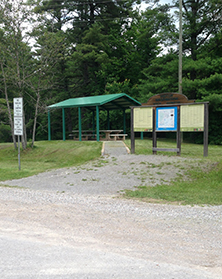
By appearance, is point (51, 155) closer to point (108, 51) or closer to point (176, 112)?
point (176, 112)

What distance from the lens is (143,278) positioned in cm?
289

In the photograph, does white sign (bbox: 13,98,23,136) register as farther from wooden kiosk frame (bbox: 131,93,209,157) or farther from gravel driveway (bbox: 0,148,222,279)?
wooden kiosk frame (bbox: 131,93,209,157)

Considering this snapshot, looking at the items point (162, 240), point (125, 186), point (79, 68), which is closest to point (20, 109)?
point (125, 186)

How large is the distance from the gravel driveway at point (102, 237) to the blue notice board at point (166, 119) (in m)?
5.72

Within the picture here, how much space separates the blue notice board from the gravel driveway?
5725 mm

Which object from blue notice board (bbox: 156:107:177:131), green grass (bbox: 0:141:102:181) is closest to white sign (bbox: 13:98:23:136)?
green grass (bbox: 0:141:102:181)

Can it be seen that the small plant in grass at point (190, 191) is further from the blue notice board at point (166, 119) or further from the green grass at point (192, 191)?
the blue notice board at point (166, 119)

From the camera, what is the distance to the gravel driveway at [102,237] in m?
3.10

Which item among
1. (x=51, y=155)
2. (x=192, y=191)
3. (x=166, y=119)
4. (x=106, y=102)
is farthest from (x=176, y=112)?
(x=51, y=155)

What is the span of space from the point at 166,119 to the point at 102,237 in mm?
9473

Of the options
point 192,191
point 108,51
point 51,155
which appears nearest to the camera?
point 192,191

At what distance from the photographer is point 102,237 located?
4.16 m

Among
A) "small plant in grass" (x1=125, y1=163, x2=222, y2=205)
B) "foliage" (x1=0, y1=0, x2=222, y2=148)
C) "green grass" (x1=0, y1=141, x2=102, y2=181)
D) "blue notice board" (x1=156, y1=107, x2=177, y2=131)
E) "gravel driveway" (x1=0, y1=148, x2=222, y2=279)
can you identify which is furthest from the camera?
"foliage" (x1=0, y1=0, x2=222, y2=148)

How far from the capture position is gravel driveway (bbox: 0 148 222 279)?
310 cm
